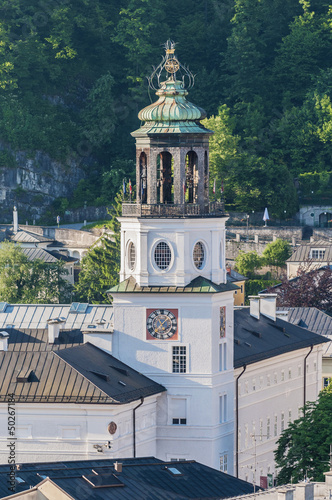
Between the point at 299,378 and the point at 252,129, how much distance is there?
3344 inches

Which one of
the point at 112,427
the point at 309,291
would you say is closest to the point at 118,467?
the point at 112,427

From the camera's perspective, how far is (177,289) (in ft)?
329

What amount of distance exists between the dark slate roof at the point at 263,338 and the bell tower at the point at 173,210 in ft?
19.7

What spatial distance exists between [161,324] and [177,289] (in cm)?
158

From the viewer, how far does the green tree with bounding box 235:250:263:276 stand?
176 meters

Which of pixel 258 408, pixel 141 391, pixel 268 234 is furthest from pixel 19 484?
pixel 268 234

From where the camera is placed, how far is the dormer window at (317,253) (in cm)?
17425

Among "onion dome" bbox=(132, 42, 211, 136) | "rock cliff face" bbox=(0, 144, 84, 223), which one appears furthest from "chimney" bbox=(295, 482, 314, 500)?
"rock cliff face" bbox=(0, 144, 84, 223)

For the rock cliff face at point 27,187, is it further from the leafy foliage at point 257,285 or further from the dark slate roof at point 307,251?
the leafy foliage at point 257,285

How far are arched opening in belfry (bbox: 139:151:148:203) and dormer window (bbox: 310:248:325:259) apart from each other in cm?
7324

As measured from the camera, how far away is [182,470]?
83.8 metres

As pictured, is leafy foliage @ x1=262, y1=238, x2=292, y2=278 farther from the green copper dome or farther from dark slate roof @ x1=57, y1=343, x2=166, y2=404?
dark slate roof @ x1=57, y1=343, x2=166, y2=404

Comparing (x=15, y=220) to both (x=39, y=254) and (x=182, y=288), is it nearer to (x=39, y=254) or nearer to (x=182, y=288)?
(x=39, y=254)

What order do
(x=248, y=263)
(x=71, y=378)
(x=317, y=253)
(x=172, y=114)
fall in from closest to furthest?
(x=71, y=378), (x=172, y=114), (x=317, y=253), (x=248, y=263)
